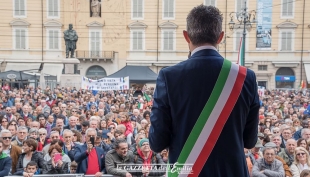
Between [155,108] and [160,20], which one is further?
[160,20]

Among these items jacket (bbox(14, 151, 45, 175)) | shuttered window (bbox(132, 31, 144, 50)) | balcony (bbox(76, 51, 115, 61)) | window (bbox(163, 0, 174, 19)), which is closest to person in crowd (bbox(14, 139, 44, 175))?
jacket (bbox(14, 151, 45, 175))

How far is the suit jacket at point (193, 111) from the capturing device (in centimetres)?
242

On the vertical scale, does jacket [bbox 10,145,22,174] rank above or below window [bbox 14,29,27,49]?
below

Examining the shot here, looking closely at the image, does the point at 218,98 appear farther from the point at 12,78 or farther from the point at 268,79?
the point at 268,79

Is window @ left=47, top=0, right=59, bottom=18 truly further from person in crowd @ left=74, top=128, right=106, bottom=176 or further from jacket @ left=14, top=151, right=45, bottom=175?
person in crowd @ left=74, top=128, right=106, bottom=176

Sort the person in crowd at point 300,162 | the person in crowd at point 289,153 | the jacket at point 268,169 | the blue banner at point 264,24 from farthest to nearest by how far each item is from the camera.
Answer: the blue banner at point 264,24, the person in crowd at point 289,153, the person in crowd at point 300,162, the jacket at point 268,169

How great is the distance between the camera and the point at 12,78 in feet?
91.7

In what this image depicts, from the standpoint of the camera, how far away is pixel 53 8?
44.4 m

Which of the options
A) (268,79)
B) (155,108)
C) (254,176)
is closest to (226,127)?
(155,108)

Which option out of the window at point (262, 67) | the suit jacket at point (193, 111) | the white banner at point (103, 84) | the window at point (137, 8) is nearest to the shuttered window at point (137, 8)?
the window at point (137, 8)

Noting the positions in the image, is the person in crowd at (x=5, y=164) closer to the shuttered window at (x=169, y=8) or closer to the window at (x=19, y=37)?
the shuttered window at (x=169, y=8)

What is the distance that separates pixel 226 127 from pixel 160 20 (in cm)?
4310

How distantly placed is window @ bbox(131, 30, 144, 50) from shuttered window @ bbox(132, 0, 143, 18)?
5.38 feet

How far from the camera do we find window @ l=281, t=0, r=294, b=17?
43.3 metres
